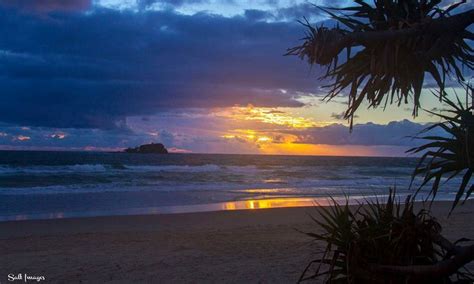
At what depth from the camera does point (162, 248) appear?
891 cm

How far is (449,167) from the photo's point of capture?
3438 millimetres

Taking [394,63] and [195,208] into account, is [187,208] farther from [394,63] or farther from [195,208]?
[394,63]

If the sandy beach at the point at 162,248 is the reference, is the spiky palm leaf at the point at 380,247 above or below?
above

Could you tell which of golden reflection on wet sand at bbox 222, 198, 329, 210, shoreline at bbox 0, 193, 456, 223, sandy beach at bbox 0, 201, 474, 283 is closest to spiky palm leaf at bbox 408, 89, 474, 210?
sandy beach at bbox 0, 201, 474, 283

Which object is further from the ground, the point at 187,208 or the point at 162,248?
the point at 162,248

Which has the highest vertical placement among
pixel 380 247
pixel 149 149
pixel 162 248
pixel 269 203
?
pixel 149 149

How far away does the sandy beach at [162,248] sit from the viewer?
274 inches

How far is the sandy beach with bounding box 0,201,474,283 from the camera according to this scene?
6.96 meters

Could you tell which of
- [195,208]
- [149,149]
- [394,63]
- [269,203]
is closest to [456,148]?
[394,63]

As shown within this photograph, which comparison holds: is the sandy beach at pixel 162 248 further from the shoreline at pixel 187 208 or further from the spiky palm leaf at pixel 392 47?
the spiky palm leaf at pixel 392 47

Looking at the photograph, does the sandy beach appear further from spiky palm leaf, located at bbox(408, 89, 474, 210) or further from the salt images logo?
spiky palm leaf, located at bbox(408, 89, 474, 210)

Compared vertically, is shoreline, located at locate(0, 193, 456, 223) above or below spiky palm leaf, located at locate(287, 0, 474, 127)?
below

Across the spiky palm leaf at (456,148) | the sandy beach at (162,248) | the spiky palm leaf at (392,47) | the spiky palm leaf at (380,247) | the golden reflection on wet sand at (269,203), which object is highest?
the spiky palm leaf at (392,47)

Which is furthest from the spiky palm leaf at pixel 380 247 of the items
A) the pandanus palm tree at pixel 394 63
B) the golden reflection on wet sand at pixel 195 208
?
the golden reflection on wet sand at pixel 195 208
